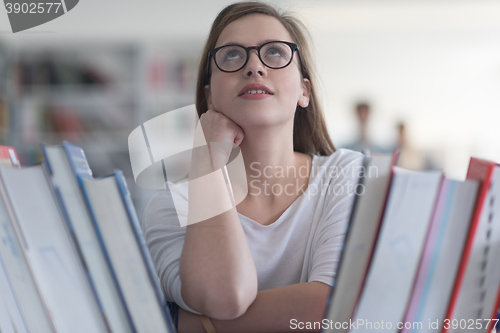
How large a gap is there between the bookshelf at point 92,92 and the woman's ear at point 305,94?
10.2ft

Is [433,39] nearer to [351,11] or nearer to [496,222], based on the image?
[351,11]

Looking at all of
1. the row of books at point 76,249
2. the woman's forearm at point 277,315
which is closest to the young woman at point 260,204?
the woman's forearm at point 277,315

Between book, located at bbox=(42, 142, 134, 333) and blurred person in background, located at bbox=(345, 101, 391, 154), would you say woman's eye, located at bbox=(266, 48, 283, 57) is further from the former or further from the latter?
blurred person in background, located at bbox=(345, 101, 391, 154)

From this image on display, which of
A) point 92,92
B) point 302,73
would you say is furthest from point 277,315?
point 92,92

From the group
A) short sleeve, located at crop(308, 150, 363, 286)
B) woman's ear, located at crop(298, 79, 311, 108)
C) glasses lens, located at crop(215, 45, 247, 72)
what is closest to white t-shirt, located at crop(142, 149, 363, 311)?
short sleeve, located at crop(308, 150, 363, 286)

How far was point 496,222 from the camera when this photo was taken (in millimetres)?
373

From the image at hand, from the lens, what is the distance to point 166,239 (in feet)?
2.83

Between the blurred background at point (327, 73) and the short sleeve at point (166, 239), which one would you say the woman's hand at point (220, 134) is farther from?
the blurred background at point (327, 73)

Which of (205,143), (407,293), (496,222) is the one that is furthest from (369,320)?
(205,143)

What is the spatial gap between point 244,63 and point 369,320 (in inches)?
30.2

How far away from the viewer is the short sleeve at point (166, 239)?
0.71m

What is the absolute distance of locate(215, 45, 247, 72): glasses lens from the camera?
1.03 meters

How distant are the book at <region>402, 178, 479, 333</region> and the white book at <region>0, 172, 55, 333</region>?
14.1 inches

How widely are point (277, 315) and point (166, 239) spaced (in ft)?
1.07
